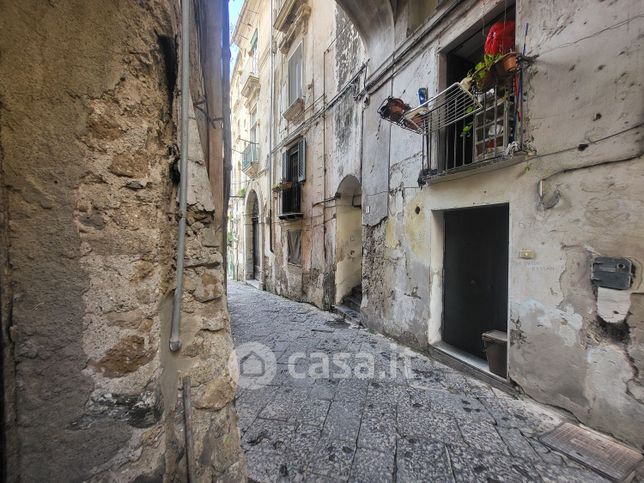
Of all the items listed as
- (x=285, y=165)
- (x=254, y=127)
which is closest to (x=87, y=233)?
(x=285, y=165)

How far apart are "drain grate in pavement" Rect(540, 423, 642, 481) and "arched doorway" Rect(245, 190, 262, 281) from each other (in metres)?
12.0

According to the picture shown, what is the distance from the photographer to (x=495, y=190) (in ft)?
10.5

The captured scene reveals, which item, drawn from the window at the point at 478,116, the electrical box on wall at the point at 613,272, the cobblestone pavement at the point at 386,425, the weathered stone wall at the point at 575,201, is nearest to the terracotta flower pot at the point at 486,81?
the window at the point at 478,116

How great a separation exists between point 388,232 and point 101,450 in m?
4.45

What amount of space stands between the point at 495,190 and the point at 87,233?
345cm

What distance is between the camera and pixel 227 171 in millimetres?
2648

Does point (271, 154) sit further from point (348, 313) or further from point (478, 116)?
point (478, 116)

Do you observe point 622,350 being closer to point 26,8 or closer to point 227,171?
point 227,171

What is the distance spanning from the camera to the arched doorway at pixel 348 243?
6.79 meters

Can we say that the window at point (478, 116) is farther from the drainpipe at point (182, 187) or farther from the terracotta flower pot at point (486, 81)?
the drainpipe at point (182, 187)

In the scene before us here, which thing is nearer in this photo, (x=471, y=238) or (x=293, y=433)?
(x=293, y=433)

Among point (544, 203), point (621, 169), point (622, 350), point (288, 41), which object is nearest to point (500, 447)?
point (622, 350)

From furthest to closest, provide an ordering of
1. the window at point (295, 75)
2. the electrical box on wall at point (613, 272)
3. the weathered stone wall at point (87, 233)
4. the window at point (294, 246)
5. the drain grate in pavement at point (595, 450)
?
the window at point (295, 75)
the window at point (294, 246)
the electrical box on wall at point (613, 272)
the drain grate in pavement at point (595, 450)
the weathered stone wall at point (87, 233)

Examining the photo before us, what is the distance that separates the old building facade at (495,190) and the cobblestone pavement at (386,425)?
44 cm
